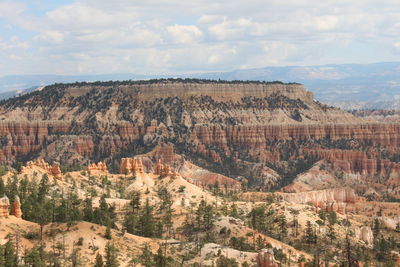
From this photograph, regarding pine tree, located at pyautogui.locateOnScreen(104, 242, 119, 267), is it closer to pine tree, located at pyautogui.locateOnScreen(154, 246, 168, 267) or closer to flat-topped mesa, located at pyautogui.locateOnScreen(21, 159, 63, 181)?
pine tree, located at pyautogui.locateOnScreen(154, 246, 168, 267)

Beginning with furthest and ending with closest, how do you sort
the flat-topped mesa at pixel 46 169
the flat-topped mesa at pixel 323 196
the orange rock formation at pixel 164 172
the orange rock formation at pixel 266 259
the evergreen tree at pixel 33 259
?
1. the flat-topped mesa at pixel 323 196
2. the orange rock formation at pixel 164 172
3. the flat-topped mesa at pixel 46 169
4. the orange rock formation at pixel 266 259
5. the evergreen tree at pixel 33 259

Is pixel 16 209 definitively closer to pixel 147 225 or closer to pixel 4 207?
pixel 4 207

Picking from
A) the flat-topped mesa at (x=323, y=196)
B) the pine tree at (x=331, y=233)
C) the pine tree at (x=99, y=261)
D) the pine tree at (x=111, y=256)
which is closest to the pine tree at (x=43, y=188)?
the pine tree at (x=111, y=256)

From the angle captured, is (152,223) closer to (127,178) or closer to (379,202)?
(127,178)

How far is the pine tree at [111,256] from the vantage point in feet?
266

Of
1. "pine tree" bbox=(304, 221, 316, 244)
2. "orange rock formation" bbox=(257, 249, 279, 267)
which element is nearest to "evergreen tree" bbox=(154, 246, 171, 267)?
"orange rock formation" bbox=(257, 249, 279, 267)

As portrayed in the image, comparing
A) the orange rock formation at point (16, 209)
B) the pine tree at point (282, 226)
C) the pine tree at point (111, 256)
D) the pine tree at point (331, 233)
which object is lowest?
the pine tree at point (331, 233)

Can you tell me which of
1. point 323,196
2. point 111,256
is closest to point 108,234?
point 111,256

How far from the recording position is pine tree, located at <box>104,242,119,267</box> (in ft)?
266

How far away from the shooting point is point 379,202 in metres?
175

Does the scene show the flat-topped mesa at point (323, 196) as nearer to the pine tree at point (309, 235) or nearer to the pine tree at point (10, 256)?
the pine tree at point (309, 235)

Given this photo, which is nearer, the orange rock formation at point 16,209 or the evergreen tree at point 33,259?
the evergreen tree at point 33,259

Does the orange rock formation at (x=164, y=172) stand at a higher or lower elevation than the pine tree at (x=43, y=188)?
lower

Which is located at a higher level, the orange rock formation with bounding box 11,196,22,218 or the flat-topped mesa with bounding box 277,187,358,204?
the orange rock formation with bounding box 11,196,22,218
